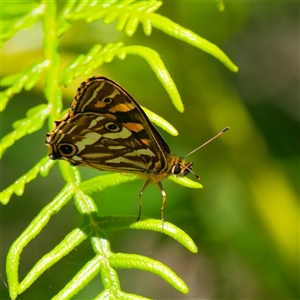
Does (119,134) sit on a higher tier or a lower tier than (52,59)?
lower

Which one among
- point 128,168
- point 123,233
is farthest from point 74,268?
point 128,168

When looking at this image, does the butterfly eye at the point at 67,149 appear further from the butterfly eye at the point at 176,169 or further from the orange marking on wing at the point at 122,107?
the butterfly eye at the point at 176,169

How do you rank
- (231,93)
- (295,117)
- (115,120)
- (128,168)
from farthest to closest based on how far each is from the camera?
(295,117) → (231,93) → (128,168) → (115,120)

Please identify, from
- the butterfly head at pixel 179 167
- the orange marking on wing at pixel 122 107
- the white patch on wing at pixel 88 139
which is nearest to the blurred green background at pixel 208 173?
the butterfly head at pixel 179 167

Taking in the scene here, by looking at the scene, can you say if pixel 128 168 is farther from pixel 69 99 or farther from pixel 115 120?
pixel 69 99

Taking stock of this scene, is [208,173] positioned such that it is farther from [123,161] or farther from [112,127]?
[112,127]

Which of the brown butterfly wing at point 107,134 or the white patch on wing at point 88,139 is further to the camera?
the white patch on wing at point 88,139

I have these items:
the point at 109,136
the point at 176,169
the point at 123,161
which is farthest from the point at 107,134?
the point at 176,169
